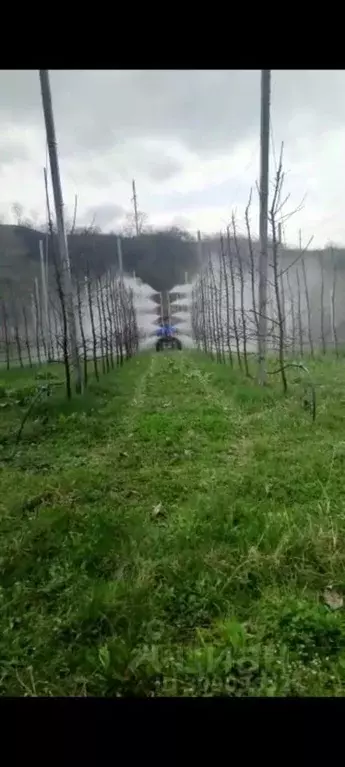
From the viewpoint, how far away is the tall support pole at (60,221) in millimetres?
1640

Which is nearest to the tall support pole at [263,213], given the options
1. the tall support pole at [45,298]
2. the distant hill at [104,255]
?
the distant hill at [104,255]

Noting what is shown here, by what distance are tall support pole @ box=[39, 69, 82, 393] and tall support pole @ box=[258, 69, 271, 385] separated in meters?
0.68

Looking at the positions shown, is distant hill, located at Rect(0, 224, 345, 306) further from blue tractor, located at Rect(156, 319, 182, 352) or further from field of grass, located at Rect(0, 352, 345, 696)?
field of grass, located at Rect(0, 352, 345, 696)

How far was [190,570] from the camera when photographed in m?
1.39

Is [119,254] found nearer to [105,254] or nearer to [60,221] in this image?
[105,254]

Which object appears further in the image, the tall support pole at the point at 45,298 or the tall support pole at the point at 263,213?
the tall support pole at the point at 45,298

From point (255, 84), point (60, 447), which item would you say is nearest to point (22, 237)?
point (60, 447)

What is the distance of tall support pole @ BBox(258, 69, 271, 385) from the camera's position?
1.69 metres

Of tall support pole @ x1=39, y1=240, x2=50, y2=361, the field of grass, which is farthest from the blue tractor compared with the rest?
tall support pole @ x1=39, y1=240, x2=50, y2=361

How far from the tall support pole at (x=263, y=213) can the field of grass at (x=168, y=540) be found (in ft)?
1.97

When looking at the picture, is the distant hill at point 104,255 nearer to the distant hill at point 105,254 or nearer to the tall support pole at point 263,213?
the distant hill at point 105,254

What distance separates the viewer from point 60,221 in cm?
194

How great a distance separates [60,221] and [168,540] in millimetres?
1234
